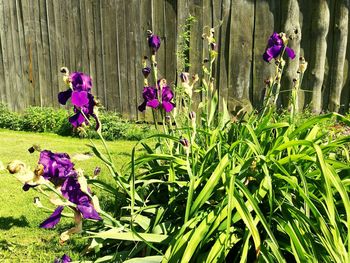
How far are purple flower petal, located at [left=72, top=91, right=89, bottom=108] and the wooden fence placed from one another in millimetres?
3568

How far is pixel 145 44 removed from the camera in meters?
6.29

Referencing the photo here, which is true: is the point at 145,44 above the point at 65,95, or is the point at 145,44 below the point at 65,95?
above

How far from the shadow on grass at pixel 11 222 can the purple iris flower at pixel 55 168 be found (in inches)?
74.2

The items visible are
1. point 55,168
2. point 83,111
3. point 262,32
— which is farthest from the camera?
point 262,32

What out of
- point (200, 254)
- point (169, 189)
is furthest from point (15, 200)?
point (200, 254)

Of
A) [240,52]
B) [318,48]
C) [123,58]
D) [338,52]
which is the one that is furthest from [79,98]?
[123,58]

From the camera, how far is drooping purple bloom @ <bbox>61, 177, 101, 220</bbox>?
174 cm

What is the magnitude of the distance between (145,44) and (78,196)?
4792mm

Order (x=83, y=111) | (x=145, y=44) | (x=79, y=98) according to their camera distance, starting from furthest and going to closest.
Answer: (x=145, y=44)
(x=83, y=111)
(x=79, y=98)

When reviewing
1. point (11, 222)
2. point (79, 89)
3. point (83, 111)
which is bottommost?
point (11, 222)

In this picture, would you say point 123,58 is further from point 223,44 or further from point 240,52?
point 240,52

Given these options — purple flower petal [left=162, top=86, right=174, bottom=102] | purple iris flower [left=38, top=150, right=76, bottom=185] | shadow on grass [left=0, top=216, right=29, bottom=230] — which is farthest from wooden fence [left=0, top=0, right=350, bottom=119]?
purple iris flower [left=38, top=150, right=76, bottom=185]

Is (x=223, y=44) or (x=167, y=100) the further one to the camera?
(x=223, y=44)

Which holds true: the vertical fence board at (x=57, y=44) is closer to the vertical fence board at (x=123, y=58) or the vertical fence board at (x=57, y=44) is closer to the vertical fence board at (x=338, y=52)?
the vertical fence board at (x=123, y=58)
